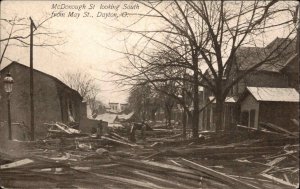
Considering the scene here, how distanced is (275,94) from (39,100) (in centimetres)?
704

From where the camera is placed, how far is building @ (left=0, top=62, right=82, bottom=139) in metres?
9.10

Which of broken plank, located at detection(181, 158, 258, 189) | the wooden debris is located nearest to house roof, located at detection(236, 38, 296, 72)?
the wooden debris

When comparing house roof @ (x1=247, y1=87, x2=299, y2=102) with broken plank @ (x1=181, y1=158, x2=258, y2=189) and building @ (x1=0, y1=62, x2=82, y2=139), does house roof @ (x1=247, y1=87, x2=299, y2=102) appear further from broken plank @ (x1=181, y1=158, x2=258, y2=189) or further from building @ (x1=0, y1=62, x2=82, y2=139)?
building @ (x1=0, y1=62, x2=82, y2=139)

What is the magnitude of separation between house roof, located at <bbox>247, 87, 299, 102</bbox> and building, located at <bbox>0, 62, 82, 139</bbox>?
562cm

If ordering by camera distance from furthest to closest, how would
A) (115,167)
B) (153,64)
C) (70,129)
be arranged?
(70,129) → (153,64) → (115,167)

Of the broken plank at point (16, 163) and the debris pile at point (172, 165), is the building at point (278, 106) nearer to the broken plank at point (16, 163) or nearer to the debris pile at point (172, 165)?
the debris pile at point (172, 165)

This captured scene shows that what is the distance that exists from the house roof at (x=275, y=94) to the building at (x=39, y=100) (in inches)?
221

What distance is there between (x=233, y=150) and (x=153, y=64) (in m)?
2.97

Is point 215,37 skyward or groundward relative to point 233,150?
skyward

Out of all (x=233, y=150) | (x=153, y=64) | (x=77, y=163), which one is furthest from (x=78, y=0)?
(x=233, y=150)

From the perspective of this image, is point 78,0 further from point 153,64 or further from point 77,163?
point 77,163

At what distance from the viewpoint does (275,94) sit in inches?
349

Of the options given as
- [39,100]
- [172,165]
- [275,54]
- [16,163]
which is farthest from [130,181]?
[275,54]

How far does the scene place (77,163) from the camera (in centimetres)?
755
